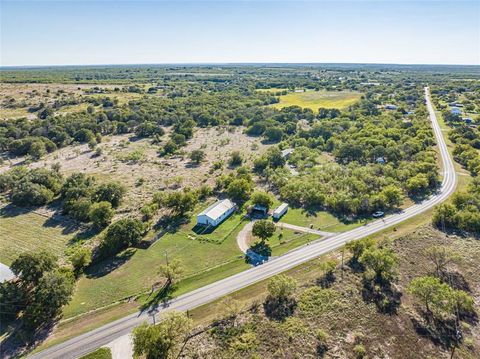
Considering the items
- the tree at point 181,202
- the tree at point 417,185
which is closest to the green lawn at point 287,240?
the tree at point 181,202

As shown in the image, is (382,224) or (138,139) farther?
(138,139)

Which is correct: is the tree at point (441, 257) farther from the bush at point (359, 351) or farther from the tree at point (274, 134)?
the tree at point (274, 134)

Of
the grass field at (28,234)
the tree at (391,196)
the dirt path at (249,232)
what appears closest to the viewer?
the grass field at (28,234)

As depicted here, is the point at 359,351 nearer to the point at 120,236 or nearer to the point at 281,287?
the point at 281,287

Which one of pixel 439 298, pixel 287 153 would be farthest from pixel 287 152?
pixel 439 298

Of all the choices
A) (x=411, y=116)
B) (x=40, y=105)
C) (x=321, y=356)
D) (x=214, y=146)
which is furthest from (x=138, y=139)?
(x=411, y=116)

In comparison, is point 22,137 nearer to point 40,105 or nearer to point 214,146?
point 40,105

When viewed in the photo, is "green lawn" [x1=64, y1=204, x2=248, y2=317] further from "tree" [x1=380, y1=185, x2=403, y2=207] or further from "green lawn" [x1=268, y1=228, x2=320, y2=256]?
"tree" [x1=380, y1=185, x2=403, y2=207]
